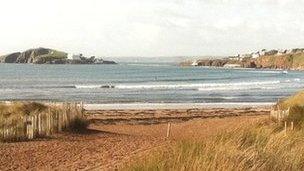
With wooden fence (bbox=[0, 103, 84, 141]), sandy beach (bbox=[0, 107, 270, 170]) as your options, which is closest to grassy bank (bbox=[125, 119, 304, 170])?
sandy beach (bbox=[0, 107, 270, 170])

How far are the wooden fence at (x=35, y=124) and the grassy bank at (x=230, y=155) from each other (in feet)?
40.4

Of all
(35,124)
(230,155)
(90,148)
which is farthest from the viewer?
(35,124)

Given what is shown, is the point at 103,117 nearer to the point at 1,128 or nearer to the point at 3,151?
the point at 1,128

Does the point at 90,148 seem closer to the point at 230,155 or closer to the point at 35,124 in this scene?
the point at 35,124

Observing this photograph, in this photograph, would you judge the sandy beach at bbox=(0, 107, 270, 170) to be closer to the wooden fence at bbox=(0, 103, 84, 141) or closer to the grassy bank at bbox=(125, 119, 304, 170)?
the wooden fence at bbox=(0, 103, 84, 141)

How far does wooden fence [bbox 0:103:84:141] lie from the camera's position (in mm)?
19656

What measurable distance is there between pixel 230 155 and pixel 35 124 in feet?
46.7

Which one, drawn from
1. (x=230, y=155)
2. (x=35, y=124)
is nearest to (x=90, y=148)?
(x=35, y=124)

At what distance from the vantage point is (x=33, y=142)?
1920 centimetres

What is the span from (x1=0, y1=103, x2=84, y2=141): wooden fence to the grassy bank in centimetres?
1231

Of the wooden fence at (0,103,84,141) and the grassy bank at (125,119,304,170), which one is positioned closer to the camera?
the grassy bank at (125,119,304,170)

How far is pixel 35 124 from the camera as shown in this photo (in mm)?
20297

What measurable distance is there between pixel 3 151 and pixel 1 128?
3206 mm

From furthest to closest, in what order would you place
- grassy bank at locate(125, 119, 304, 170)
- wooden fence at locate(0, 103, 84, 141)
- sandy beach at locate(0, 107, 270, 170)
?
1. wooden fence at locate(0, 103, 84, 141)
2. sandy beach at locate(0, 107, 270, 170)
3. grassy bank at locate(125, 119, 304, 170)
